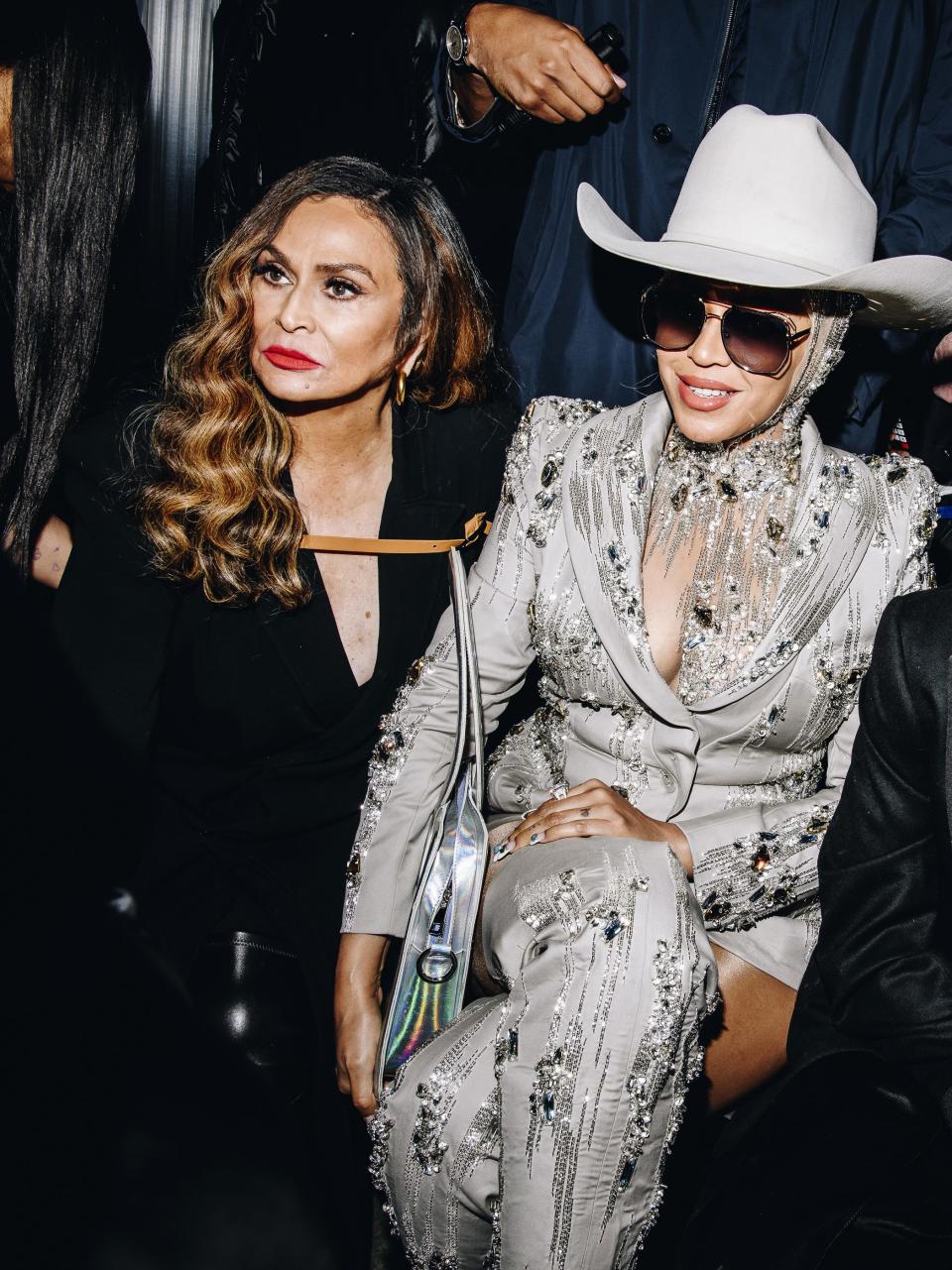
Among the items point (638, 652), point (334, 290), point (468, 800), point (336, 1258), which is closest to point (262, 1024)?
point (468, 800)

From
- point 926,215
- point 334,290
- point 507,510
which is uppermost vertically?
point 926,215

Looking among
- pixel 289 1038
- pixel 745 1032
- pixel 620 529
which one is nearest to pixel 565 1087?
pixel 745 1032

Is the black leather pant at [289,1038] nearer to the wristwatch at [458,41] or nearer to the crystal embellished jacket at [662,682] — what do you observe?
the crystal embellished jacket at [662,682]

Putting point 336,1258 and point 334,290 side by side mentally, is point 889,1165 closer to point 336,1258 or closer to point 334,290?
point 336,1258

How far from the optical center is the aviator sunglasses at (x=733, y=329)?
77.7 inches

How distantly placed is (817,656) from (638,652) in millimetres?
337

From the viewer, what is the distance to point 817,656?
2.07 meters

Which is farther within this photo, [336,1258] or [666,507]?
[666,507]

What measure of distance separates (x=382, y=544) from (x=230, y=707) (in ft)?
1.57

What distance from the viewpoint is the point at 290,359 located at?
2264 mm

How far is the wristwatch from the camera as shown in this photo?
95.7 inches

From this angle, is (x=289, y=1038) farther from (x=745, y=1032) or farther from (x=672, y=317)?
(x=672, y=317)

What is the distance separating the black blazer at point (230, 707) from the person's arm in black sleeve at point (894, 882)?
3.27 feet

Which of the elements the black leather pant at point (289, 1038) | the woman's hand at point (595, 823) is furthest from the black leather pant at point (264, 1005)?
the woman's hand at point (595, 823)
